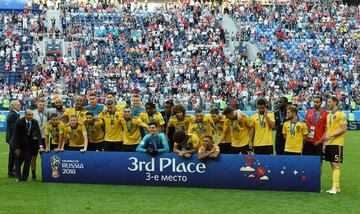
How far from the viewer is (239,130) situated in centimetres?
1555

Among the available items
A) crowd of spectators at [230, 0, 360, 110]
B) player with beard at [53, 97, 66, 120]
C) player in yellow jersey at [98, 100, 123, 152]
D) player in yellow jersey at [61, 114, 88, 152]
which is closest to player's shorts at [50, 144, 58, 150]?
player in yellow jersey at [61, 114, 88, 152]

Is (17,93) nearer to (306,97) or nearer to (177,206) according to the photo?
(306,97)

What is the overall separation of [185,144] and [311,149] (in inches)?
98.1

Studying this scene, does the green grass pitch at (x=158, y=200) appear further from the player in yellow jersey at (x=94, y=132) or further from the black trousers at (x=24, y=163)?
the player in yellow jersey at (x=94, y=132)

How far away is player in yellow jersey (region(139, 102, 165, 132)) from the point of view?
16016 mm

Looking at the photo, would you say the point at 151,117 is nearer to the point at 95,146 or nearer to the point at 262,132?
the point at 95,146

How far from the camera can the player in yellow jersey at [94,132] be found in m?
16.0

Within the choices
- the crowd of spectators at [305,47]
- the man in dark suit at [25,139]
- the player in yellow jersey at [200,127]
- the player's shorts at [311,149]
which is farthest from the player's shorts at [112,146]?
the crowd of spectators at [305,47]

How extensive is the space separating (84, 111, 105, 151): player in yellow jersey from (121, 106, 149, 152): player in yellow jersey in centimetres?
50

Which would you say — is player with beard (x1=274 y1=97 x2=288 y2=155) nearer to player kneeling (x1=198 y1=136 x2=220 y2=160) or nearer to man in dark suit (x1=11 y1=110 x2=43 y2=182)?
player kneeling (x1=198 y1=136 x2=220 y2=160)

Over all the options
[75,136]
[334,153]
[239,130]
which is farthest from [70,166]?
[334,153]

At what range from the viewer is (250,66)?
47.4 meters

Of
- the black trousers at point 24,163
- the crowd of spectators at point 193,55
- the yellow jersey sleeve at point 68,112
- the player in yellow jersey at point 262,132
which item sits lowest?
the black trousers at point 24,163

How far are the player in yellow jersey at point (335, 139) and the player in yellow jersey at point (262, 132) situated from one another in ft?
3.97
